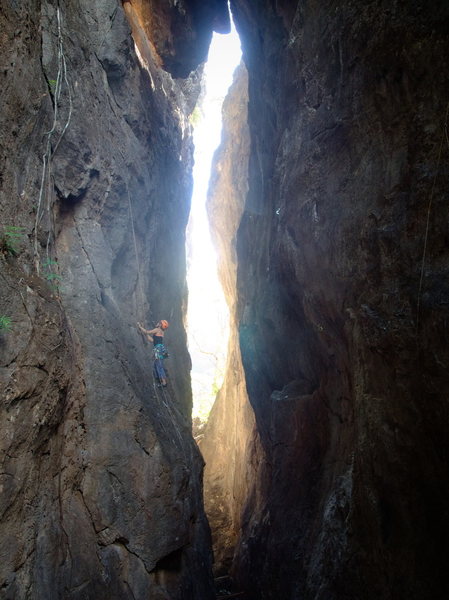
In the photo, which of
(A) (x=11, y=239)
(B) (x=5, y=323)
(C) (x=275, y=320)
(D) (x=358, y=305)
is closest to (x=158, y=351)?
(C) (x=275, y=320)

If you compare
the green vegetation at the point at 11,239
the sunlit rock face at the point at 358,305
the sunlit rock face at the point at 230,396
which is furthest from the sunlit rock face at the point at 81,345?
the sunlit rock face at the point at 230,396

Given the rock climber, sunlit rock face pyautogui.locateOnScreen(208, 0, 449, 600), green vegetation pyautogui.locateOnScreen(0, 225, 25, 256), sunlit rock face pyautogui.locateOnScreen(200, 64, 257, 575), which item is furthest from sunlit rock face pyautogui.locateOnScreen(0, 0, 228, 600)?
sunlit rock face pyautogui.locateOnScreen(200, 64, 257, 575)

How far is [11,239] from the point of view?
17.4ft

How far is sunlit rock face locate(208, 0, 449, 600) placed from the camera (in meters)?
5.70

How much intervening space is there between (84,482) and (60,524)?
30.5 inches

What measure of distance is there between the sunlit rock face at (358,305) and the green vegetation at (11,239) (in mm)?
5437

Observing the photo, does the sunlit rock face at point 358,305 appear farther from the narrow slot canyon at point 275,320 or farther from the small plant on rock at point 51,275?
the small plant on rock at point 51,275

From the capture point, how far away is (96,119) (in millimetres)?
8789

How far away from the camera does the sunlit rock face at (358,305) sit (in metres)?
5.70

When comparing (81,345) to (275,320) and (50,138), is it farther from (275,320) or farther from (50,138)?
(275,320)

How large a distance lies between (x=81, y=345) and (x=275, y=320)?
7059 millimetres

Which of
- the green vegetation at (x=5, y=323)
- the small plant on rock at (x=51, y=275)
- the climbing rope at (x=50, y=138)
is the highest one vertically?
the climbing rope at (x=50, y=138)

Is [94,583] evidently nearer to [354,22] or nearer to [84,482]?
[84,482]

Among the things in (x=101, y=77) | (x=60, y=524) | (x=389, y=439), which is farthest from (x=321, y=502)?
(x=101, y=77)
